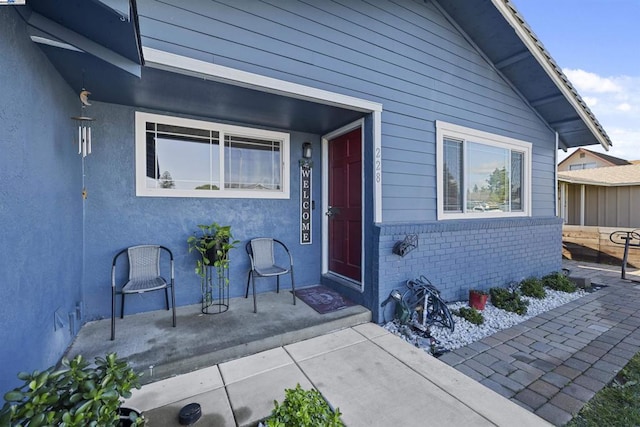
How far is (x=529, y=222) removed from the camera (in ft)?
16.5

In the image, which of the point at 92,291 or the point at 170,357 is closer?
the point at 170,357


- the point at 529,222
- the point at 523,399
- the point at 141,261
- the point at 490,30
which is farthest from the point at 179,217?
the point at 529,222

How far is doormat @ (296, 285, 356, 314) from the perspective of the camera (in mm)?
3323

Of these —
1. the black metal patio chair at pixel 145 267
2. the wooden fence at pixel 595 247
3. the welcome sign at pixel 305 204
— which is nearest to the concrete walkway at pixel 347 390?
the black metal patio chair at pixel 145 267

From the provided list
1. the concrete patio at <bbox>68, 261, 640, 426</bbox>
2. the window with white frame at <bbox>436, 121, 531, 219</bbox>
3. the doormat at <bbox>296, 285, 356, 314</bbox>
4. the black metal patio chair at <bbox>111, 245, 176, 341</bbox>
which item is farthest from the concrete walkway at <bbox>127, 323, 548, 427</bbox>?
the window with white frame at <bbox>436, 121, 531, 219</bbox>

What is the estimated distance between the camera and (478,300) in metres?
3.75

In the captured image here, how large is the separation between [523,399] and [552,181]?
5.12 metres

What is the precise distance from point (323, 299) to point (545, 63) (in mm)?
4868

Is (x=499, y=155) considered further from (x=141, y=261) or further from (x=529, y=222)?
(x=141, y=261)

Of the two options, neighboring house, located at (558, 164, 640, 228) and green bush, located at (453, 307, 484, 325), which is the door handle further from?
neighboring house, located at (558, 164, 640, 228)

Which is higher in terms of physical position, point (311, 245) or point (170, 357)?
point (311, 245)

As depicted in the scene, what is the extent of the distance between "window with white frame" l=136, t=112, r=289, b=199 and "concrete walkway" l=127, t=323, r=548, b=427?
2.06 meters

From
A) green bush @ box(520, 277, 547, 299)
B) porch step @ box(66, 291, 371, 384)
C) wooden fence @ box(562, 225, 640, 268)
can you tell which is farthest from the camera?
wooden fence @ box(562, 225, 640, 268)

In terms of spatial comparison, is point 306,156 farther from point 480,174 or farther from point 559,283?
point 559,283
